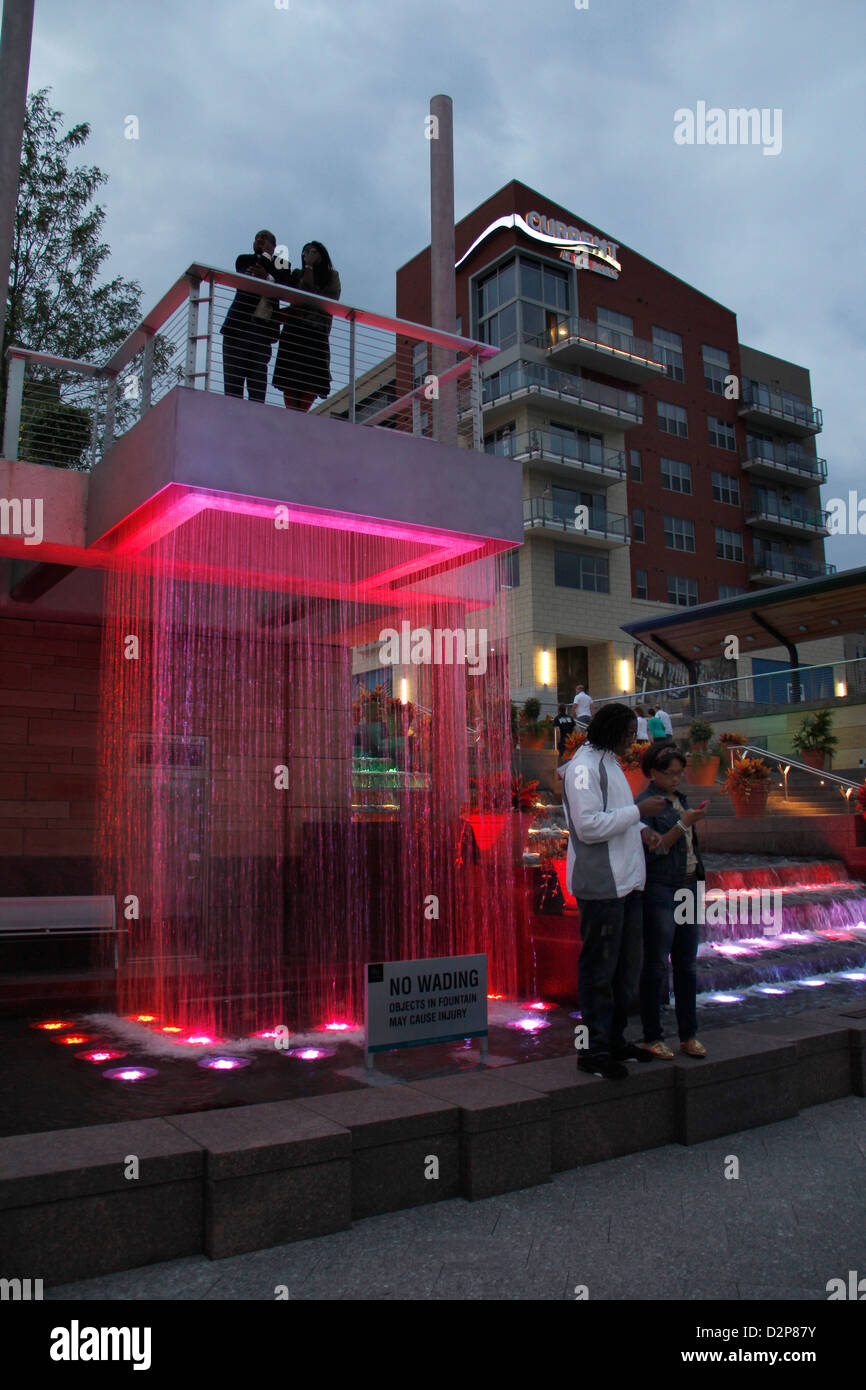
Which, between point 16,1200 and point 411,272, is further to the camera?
point 411,272

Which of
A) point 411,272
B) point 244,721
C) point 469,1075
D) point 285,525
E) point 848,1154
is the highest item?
point 411,272

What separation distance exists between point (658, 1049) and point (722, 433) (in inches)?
1749

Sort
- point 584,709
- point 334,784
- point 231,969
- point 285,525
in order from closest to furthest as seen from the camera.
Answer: point 285,525 < point 231,969 < point 334,784 < point 584,709

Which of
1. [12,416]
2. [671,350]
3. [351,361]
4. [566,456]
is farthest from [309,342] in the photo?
[671,350]

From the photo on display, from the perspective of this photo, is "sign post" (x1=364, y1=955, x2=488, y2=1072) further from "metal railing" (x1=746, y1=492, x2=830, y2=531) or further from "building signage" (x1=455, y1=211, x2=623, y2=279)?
"metal railing" (x1=746, y1=492, x2=830, y2=531)

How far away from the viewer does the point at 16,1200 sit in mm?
3443

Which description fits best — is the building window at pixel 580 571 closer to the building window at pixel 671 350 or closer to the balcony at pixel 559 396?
the balcony at pixel 559 396

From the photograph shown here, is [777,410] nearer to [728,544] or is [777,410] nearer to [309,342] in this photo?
[728,544]

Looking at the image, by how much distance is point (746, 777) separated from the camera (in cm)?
1659

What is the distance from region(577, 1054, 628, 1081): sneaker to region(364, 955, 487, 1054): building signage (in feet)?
2.53

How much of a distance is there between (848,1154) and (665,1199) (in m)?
1.27
